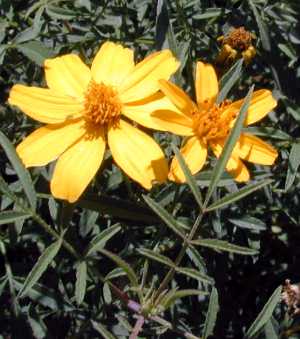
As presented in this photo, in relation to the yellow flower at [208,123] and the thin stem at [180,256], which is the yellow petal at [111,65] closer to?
the yellow flower at [208,123]

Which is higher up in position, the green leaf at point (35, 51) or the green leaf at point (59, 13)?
the green leaf at point (59, 13)

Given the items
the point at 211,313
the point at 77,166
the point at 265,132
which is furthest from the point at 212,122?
the point at 211,313

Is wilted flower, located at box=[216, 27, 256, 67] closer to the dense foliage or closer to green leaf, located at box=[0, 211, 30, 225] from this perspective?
the dense foliage

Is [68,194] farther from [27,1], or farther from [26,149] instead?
[27,1]

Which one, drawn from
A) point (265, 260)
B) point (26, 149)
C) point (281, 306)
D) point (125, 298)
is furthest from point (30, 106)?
point (265, 260)

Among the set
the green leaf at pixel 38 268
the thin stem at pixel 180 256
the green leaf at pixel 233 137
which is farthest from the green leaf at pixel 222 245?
the green leaf at pixel 38 268

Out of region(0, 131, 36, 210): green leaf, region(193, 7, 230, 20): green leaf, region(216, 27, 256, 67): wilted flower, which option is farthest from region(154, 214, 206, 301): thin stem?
region(193, 7, 230, 20): green leaf
